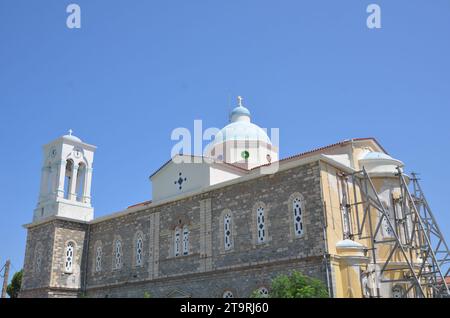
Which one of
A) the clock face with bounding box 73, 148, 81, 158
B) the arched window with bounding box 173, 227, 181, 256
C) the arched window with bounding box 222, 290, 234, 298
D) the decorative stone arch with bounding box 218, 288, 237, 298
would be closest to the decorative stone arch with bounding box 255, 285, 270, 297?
the decorative stone arch with bounding box 218, 288, 237, 298

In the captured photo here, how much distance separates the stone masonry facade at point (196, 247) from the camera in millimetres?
18328

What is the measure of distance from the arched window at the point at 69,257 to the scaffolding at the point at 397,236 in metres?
15.6

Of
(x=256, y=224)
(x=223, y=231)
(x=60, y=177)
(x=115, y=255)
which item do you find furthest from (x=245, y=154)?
(x=60, y=177)

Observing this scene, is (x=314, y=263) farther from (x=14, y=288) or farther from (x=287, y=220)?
(x=14, y=288)

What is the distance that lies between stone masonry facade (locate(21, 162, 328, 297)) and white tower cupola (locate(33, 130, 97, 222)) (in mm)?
861

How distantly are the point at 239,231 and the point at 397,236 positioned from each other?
20.6 ft

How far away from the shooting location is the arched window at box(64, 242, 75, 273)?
25.9 metres

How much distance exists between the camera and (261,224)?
64.1 feet

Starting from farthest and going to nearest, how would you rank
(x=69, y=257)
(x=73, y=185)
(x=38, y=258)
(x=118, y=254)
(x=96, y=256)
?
(x=73, y=185)
(x=38, y=258)
(x=96, y=256)
(x=69, y=257)
(x=118, y=254)

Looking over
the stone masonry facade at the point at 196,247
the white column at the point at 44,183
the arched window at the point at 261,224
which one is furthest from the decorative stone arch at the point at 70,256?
the arched window at the point at 261,224

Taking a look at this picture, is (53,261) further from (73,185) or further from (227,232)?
(227,232)

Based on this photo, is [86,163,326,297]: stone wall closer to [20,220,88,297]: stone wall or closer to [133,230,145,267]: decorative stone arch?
[133,230,145,267]: decorative stone arch
